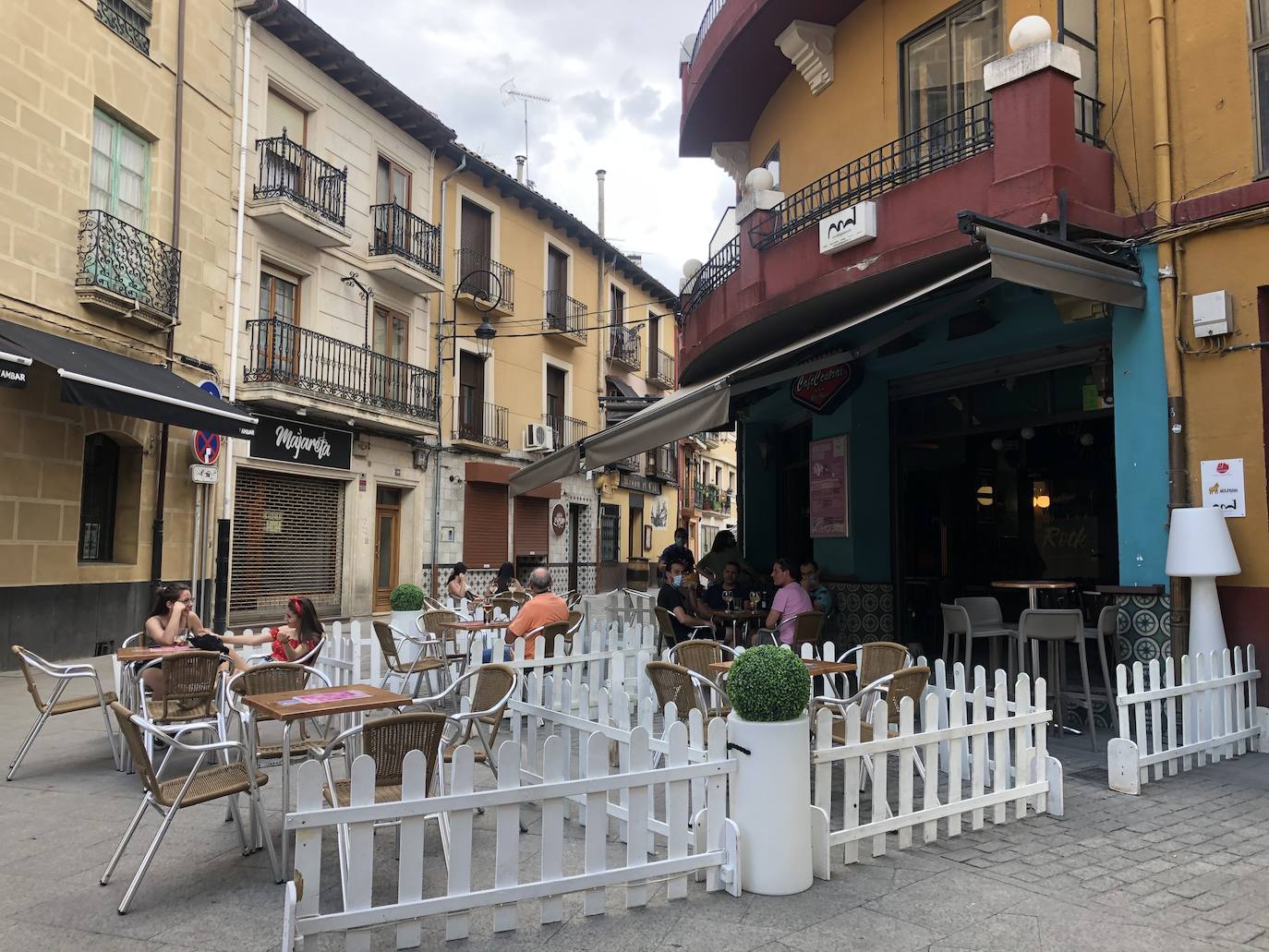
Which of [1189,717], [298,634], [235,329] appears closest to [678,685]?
[298,634]

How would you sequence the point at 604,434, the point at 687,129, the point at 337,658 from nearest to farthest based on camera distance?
the point at 337,658 → the point at 604,434 → the point at 687,129

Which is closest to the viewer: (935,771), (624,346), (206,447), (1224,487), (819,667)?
(935,771)

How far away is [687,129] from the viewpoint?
1229cm

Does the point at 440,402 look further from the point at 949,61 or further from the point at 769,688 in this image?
the point at 769,688

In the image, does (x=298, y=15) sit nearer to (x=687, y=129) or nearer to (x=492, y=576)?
(x=687, y=129)

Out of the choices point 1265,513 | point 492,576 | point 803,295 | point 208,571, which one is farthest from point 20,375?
point 492,576

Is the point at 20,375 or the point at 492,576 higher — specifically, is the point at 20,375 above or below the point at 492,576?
above

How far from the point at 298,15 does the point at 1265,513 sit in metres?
16.0

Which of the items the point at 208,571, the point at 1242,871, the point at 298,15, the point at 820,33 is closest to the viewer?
the point at 1242,871

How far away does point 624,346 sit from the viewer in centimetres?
2834

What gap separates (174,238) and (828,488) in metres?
9.91

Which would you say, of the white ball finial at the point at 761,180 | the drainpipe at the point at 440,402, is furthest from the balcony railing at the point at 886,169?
the drainpipe at the point at 440,402

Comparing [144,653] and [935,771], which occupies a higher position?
[144,653]

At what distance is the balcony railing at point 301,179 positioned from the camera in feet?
48.9
